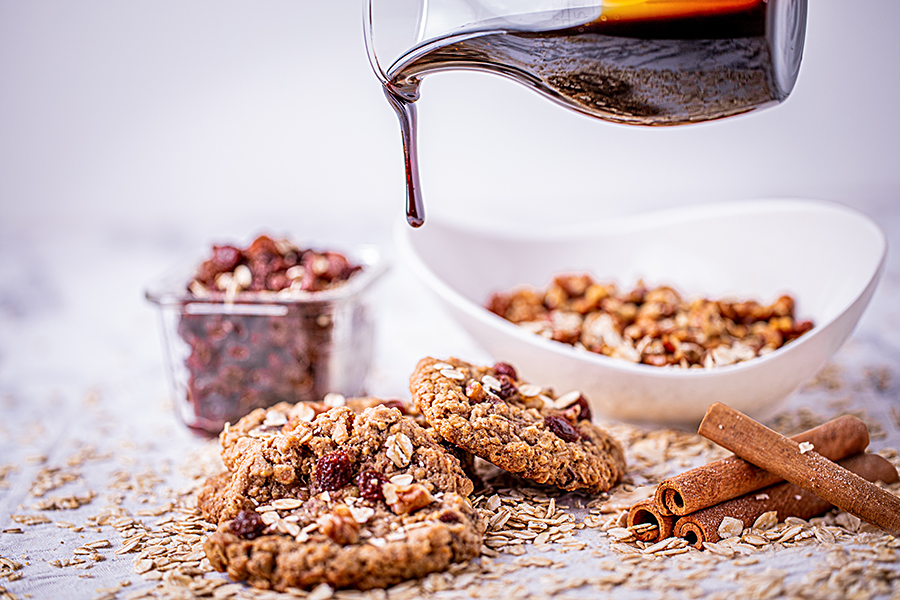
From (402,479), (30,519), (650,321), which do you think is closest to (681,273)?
(650,321)

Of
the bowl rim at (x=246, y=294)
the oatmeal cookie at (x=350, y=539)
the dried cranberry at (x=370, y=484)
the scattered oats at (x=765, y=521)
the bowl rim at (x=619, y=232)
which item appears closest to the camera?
the oatmeal cookie at (x=350, y=539)

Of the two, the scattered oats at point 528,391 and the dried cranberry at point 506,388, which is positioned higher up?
the dried cranberry at point 506,388

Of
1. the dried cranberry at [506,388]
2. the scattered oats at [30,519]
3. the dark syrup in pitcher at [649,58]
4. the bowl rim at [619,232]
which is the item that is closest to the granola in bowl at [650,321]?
the bowl rim at [619,232]

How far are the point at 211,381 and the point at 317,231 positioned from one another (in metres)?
1.96

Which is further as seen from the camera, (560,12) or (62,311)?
(62,311)

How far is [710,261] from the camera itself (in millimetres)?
2287

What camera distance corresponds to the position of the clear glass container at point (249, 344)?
1.78 metres

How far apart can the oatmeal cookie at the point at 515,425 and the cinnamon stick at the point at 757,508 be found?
18cm

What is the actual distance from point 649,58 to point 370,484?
30.8 inches

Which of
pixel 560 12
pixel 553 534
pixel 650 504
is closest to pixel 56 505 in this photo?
pixel 553 534

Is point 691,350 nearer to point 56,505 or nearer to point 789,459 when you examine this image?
point 789,459

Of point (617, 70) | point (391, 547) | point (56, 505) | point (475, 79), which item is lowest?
point (56, 505)

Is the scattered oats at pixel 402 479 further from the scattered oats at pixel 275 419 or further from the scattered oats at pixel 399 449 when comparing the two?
the scattered oats at pixel 275 419

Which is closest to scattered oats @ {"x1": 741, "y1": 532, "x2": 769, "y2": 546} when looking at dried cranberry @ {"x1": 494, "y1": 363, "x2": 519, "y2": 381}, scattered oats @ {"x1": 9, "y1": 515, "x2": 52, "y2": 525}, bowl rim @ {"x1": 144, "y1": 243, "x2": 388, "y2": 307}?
dried cranberry @ {"x1": 494, "y1": 363, "x2": 519, "y2": 381}
